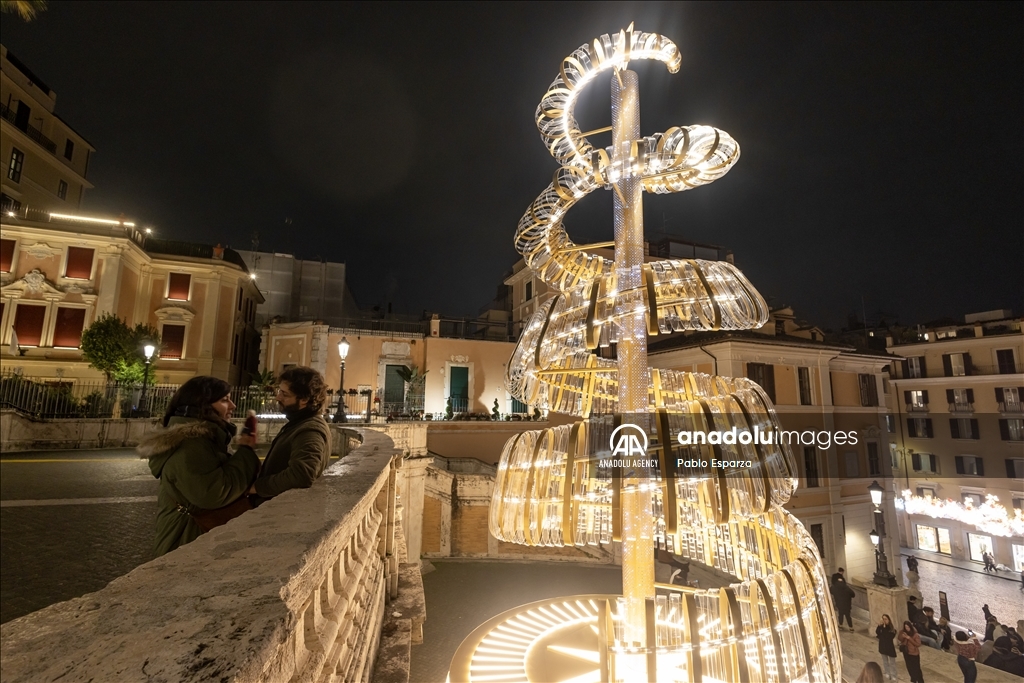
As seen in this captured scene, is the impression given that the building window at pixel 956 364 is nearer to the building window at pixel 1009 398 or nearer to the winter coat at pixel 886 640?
the building window at pixel 1009 398

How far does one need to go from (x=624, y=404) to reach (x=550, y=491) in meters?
0.84

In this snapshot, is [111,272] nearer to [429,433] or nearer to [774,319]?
[429,433]

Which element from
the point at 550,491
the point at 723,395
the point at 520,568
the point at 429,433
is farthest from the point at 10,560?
the point at 429,433

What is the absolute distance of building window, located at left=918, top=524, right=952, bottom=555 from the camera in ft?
67.7

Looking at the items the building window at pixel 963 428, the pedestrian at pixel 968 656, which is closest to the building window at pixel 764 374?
the pedestrian at pixel 968 656

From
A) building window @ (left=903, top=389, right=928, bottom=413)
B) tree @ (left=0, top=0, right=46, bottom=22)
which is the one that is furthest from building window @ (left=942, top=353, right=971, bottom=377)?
tree @ (left=0, top=0, right=46, bottom=22)

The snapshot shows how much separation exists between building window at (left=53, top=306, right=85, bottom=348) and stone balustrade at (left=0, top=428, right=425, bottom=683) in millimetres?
26032

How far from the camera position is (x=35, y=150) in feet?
81.5

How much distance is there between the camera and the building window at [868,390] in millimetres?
18859

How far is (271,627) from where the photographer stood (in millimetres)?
1062

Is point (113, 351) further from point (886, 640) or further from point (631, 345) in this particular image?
point (886, 640)

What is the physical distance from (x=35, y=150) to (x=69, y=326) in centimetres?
1219

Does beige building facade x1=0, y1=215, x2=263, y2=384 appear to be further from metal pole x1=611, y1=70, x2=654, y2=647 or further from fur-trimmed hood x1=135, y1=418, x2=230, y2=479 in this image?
metal pole x1=611, y1=70, x2=654, y2=647

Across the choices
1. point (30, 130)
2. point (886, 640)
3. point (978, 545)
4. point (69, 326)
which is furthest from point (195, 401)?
point (30, 130)
